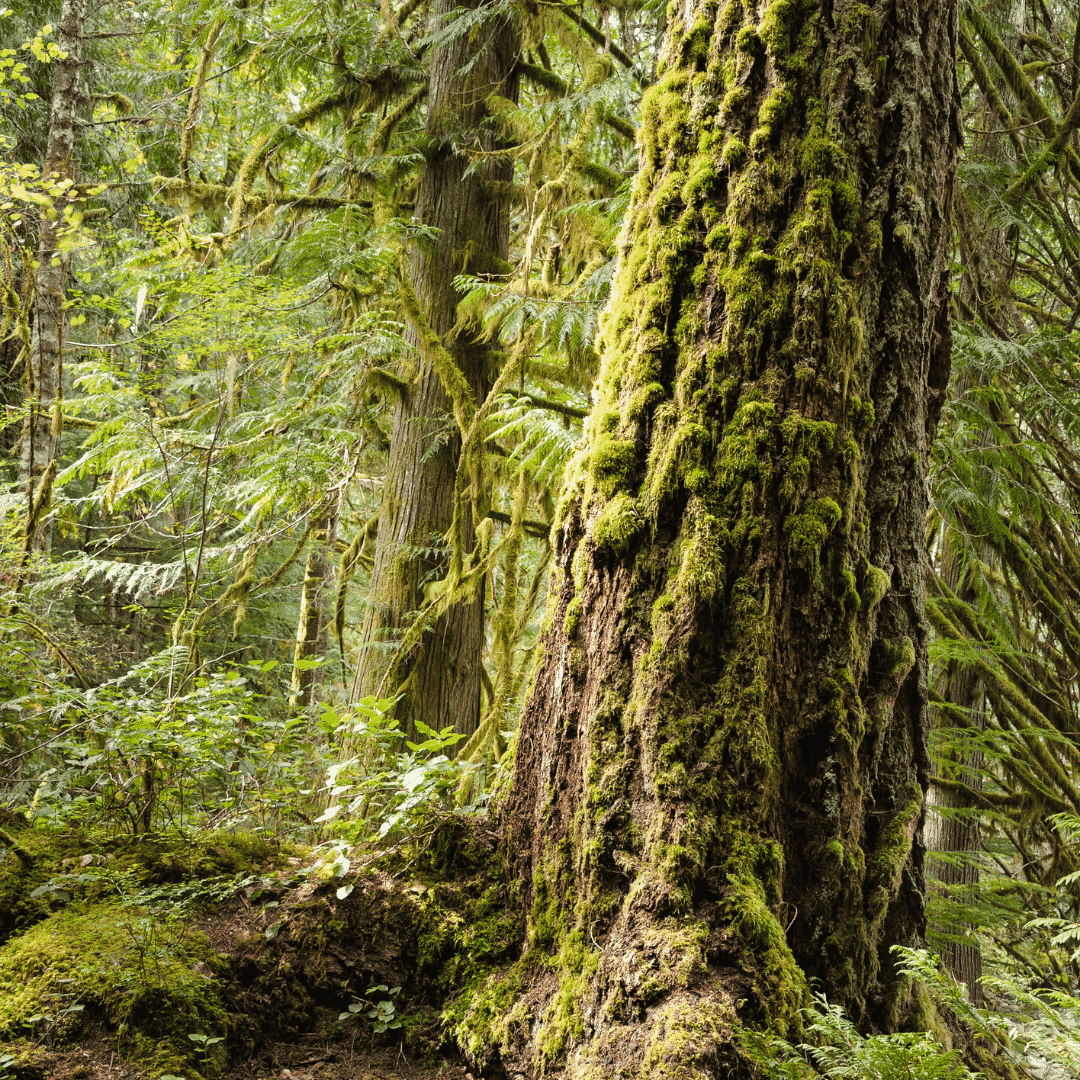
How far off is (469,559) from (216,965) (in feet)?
10.2

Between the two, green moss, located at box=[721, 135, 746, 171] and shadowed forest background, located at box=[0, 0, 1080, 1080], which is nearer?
shadowed forest background, located at box=[0, 0, 1080, 1080]

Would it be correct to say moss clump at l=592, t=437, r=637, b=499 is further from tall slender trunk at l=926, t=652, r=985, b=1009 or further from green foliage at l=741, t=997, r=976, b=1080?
tall slender trunk at l=926, t=652, r=985, b=1009

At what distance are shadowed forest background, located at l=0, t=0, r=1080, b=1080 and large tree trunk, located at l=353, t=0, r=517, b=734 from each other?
3 centimetres

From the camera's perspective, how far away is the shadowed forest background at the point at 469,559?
2021 millimetres

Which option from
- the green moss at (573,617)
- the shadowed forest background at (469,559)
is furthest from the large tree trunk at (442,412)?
the green moss at (573,617)

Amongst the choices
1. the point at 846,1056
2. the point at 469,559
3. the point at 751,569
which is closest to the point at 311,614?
the point at 469,559

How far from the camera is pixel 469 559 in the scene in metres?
5.09

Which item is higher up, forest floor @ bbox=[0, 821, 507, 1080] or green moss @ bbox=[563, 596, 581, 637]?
green moss @ bbox=[563, 596, 581, 637]

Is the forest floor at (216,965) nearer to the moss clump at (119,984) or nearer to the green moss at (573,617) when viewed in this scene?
the moss clump at (119,984)

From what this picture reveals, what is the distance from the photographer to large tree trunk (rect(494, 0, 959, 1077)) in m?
1.87

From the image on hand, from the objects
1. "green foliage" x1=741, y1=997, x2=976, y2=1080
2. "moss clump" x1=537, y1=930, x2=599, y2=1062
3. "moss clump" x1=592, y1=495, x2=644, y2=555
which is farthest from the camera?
"moss clump" x1=592, y1=495, x2=644, y2=555

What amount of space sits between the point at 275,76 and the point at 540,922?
24.4 ft

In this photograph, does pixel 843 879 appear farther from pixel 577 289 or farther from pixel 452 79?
pixel 452 79

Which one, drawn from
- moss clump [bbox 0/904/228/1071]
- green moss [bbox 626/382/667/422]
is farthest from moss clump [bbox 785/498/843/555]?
moss clump [bbox 0/904/228/1071]
